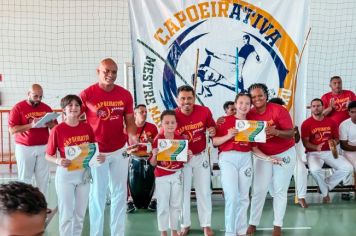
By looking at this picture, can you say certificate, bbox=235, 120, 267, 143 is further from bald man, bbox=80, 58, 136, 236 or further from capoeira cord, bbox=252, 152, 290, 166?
bald man, bbox=80, 58, 136, 236

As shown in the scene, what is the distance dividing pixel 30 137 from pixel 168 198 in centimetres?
196

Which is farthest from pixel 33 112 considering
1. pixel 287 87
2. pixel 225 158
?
pixel 287 87

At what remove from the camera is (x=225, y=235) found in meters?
4.87

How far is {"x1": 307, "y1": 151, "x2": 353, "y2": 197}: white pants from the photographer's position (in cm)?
658

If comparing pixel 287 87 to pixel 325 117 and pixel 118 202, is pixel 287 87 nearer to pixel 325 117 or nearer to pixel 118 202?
pixel 325 117

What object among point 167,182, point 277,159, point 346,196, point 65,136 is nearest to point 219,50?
point 277,159

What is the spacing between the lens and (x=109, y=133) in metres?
4.37

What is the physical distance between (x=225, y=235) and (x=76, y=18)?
6855 mm

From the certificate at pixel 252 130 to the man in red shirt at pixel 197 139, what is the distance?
12.6 inches

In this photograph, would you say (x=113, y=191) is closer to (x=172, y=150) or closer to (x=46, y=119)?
(x=172, y=150)

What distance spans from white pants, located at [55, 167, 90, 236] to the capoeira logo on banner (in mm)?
2580

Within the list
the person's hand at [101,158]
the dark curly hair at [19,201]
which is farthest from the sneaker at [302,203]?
the dark curly hair at [19,201]

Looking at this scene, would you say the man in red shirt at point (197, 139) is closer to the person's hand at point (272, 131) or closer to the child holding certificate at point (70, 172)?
the person's hand at point (272, 131)

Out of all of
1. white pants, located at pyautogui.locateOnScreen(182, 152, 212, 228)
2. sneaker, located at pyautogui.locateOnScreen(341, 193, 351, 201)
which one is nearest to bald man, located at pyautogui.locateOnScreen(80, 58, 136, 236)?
white pants, located at pyautogui.locateOnScreen(182, 152, 212, 228)
